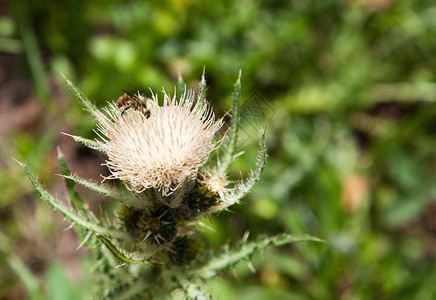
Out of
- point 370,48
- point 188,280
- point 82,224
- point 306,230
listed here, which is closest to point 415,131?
point 370,48

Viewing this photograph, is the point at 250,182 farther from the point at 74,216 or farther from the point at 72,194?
the point at 72,194

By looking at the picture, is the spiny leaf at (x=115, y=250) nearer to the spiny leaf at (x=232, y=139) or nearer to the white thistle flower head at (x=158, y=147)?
the white thistle flower head at (x=158, y=147)

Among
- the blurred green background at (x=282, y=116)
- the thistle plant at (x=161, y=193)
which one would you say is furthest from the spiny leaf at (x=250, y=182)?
the blurred green background at (x=282, y=116)

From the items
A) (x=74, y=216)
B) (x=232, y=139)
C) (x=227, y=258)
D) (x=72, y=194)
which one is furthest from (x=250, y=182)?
(x=72, y=194)

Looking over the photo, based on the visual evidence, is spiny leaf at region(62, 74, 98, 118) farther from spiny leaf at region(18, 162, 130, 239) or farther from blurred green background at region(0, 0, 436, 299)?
blurred green background at region(0, 0, 436, 299)

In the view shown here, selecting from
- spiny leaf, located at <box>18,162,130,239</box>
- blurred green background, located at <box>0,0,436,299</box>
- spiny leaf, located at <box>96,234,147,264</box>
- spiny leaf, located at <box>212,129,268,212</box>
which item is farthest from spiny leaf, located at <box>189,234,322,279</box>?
blurred green background, located at <box>0,0,436,299</box>

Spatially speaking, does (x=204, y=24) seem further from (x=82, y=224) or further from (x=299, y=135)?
(x=82, y=224)
